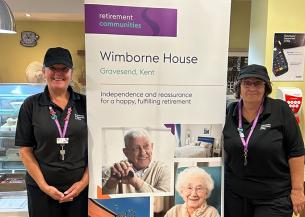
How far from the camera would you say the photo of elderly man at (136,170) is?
172 cm

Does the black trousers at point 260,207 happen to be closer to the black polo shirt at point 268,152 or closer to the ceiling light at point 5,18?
the black polo shirt at point 268,152

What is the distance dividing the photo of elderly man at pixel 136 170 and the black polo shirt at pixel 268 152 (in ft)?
1.24

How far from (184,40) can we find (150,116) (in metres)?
0.42

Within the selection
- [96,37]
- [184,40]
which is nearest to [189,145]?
[184,40]

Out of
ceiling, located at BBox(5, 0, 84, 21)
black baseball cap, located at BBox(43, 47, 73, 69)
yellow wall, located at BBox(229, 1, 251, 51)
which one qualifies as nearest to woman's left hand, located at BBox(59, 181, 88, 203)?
black baseball cap, located at BBox(43, 47, 73, 69)

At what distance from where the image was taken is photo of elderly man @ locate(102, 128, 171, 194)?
1720mm

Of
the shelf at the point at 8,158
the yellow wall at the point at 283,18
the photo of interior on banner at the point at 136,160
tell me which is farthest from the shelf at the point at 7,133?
the yellow wall at the point at 283,18

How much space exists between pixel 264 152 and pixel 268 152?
19 millimetres

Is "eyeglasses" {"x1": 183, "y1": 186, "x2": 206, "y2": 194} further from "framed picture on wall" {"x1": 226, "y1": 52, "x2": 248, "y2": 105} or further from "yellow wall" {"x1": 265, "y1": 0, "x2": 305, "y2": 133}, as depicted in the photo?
"framed picture on wall" {"x1": 226, "y1": 52, "x2": 248, "y2": 105}

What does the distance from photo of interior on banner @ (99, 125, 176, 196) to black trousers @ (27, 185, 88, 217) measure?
0.15 meters

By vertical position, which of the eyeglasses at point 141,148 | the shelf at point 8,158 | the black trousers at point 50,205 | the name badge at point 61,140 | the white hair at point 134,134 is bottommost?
the black trousers at point 50,205

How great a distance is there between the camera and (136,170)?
5.71 ft

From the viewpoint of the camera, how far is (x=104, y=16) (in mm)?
1617

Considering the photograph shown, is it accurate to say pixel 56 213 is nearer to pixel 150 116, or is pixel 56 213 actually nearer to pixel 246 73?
pixel 150 116
